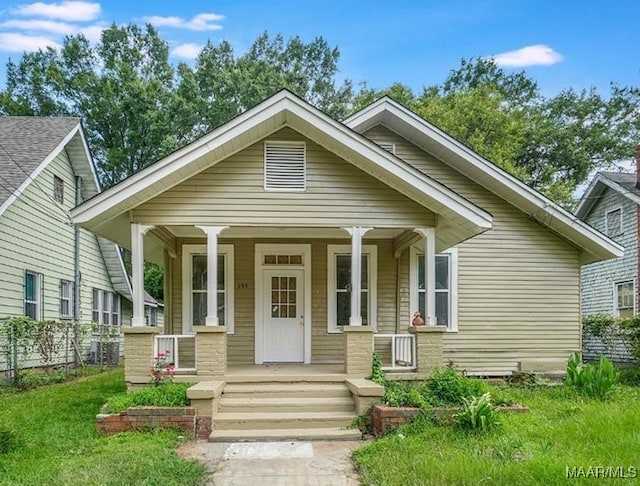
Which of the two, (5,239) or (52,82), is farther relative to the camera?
(52,82)

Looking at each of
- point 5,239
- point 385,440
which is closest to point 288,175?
point 385,440

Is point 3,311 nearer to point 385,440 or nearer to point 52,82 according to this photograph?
point 385,440

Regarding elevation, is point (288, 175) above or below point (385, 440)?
above

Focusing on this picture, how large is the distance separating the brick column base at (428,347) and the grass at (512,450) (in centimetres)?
161

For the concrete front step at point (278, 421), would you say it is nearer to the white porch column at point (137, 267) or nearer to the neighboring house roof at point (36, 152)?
the white porch column at point (137, 267)

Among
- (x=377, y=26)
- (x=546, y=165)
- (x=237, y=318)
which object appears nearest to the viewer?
(x=237, y=318)

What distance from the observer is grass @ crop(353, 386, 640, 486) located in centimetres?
483

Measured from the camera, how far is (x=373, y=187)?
8664 millimetres

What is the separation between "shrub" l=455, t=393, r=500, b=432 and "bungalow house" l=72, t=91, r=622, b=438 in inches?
76.1

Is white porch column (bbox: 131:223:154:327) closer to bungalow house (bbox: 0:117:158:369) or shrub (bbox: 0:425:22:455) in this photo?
shrub (bbox: 0:425:22:455)

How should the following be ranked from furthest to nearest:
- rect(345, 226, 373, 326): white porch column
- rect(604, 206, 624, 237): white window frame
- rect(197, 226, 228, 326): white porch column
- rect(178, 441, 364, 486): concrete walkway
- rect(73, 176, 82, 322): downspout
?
1. rect(604, 206, 624, 237): white window frame
2. rect(73, 176, 82, 322): downspout
3. rect(345, 226, 373, 326): white porch column
4. rect(197, 226, 228, 326): white porch column
5. rect(178, 441, 364, 486): concrete walkway

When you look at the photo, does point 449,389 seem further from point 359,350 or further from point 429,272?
point 429,272

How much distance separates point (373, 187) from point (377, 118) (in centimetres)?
325

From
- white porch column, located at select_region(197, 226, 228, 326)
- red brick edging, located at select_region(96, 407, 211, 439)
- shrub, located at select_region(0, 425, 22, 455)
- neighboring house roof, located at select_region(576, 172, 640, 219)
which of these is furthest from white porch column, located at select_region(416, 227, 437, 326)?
neighboring house roof, located at select_region(576, 172, 640, 219)
